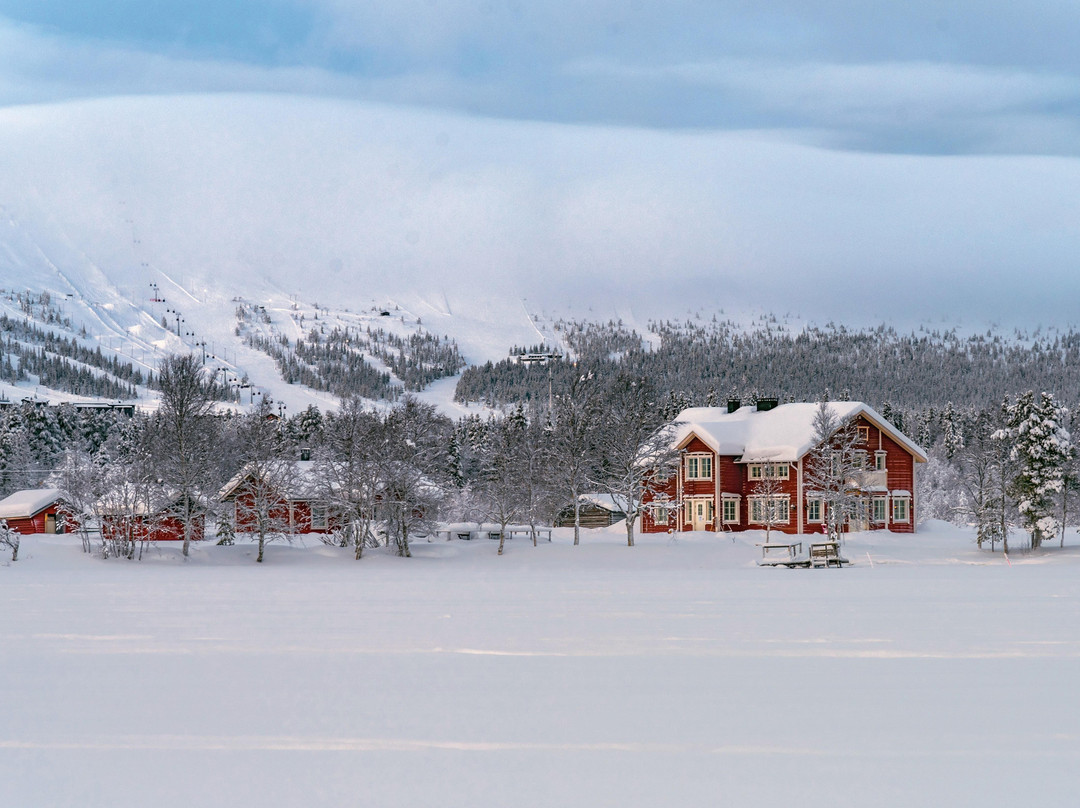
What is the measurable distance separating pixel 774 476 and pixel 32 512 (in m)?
50.5

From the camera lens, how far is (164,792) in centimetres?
932

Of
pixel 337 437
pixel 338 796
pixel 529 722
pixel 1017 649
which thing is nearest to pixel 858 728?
pixel 529 722

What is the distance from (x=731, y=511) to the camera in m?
66.2

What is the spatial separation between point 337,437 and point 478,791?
4270 centimetres

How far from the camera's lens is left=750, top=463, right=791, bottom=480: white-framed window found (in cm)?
6462

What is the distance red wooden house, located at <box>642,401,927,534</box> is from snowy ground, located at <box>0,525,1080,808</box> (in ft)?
123

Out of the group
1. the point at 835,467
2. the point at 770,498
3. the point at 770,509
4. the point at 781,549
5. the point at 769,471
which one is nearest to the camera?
the point at 781,549

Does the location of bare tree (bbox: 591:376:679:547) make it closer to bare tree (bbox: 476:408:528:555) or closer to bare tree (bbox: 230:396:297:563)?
bare tree (bbox: 476:408:528:555)

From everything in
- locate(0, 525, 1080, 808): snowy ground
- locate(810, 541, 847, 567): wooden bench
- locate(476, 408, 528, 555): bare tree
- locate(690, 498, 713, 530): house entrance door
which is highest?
locate(476, 408, 528, 555): bare tree

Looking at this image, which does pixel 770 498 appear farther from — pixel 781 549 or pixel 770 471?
pixel 781 549

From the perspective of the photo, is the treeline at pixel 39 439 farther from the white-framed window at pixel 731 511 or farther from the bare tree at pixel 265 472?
the white-framed window at pixel 731 511

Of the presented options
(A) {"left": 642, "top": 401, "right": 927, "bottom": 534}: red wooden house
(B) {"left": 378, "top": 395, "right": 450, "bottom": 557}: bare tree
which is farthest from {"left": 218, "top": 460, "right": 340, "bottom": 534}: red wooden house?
(A) {"left": 642, "top": 401, "right": 927, "bottom": 534}: red wooden house

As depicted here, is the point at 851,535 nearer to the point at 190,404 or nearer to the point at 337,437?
the point at 337,437

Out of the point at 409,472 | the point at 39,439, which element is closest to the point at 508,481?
the point at 409,472
